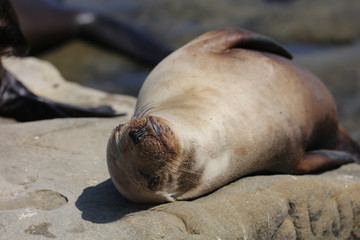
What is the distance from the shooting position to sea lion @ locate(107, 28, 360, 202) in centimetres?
281

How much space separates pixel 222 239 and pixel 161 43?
252 inches

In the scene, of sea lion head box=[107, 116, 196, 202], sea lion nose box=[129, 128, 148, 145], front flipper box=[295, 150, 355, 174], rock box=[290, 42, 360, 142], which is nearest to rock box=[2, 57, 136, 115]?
front flipper box=[295, 150, 355, 174]

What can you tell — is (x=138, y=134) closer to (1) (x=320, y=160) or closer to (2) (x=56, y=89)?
(1) (x=320, y=160)

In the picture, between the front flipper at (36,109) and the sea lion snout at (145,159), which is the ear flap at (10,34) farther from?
the sea lion snout at (145,159)

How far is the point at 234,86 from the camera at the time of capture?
349 centimetres

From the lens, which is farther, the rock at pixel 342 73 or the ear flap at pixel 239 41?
the rock at pixel 342 73

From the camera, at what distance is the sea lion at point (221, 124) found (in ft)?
9.21

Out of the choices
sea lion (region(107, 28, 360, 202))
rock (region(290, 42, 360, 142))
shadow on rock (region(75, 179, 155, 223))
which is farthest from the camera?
rock (region(290, 42, 360, 142))

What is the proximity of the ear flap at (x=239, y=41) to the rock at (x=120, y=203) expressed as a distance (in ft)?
2.37

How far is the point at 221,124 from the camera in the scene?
315 cm

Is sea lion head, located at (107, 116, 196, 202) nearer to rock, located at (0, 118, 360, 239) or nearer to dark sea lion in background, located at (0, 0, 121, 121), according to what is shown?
rock, located at (0, 118, 360, 239)

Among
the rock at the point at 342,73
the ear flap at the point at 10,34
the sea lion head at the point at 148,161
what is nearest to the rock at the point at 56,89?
the ear flap at the point at 10,34

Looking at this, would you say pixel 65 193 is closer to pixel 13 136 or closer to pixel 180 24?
pixel 13 136

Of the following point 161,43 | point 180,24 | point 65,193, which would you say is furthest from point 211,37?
point 180,24
